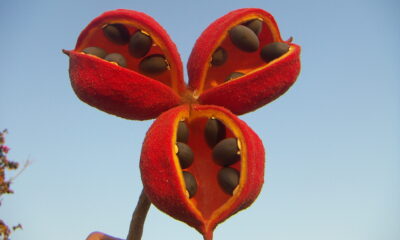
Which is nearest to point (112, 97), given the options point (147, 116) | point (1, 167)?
point (147, 116)

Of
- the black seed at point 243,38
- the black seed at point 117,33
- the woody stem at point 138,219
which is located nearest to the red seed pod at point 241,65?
the black seed at point 243,38

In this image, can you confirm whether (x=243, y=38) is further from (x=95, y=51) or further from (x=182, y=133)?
(x=95, y=51)

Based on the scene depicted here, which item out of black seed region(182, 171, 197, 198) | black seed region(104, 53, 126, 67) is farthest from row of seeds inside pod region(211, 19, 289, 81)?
black seed region(182, 171, 197, 198)

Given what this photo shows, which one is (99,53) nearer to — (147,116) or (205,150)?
(147,116)

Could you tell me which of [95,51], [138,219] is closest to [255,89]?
[95,51]

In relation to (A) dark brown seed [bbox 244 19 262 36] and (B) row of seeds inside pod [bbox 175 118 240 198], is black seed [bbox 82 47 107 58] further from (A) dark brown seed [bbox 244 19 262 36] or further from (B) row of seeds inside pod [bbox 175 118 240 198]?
(A) dark brown seed [bbox 244 19 262 36]

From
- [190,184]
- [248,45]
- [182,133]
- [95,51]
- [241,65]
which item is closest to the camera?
[190,184]

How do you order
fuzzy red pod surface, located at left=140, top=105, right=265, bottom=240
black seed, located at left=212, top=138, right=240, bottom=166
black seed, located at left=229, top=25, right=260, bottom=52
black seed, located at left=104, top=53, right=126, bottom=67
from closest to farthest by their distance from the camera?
fuzzy red pod surface, located at left=140, top=105, right=265, bottom=240 < black seed, located at left=212, top=138, right=240, bottom=166 < black seed, located at left=104, top=53, right=126, bottom=67 < black seed, located at left=229, top=25, right=260, bottom=52
